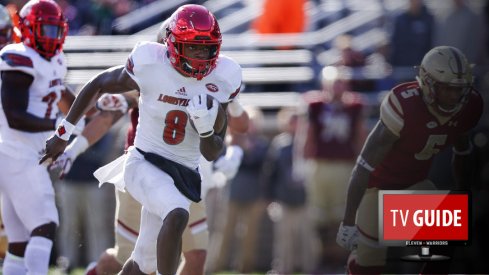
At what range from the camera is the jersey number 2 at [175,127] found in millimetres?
6574

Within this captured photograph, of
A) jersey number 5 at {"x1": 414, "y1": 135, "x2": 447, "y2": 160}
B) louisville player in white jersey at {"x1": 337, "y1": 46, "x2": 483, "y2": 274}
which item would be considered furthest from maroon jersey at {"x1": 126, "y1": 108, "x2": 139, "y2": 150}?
jersey number 5 at {"x1": 414, "y1": 135, "x2": 447, "y2": 160}

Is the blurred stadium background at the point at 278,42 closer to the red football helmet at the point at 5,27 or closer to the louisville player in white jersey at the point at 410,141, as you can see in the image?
the red football helmet at the point at 5,27

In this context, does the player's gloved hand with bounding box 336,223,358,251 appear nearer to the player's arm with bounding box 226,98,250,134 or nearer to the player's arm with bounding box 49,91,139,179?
the player's arm with bounding box 226,98,250,134

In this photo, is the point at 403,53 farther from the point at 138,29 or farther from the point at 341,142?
the point at 138,29

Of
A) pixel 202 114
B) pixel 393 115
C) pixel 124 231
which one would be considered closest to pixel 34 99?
pixel 124 231

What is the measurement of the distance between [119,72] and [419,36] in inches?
199

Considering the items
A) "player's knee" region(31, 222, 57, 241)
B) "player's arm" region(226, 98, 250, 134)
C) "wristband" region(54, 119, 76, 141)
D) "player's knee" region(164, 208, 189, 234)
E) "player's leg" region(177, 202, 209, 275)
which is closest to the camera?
"player's knee" region(164, 208, 189, 234)

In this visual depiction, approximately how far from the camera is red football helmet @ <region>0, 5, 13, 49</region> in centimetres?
795

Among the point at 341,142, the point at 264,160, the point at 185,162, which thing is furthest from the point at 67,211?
the point at 185,162

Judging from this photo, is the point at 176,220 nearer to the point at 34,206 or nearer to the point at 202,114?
the point at 202,114

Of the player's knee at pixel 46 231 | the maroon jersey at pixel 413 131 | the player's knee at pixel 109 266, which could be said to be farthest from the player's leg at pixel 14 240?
the maroon jersey at pixel 413 131

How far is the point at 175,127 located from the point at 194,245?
2.93ft

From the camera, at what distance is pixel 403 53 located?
11.3 m

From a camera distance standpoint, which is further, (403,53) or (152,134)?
(403,53)
